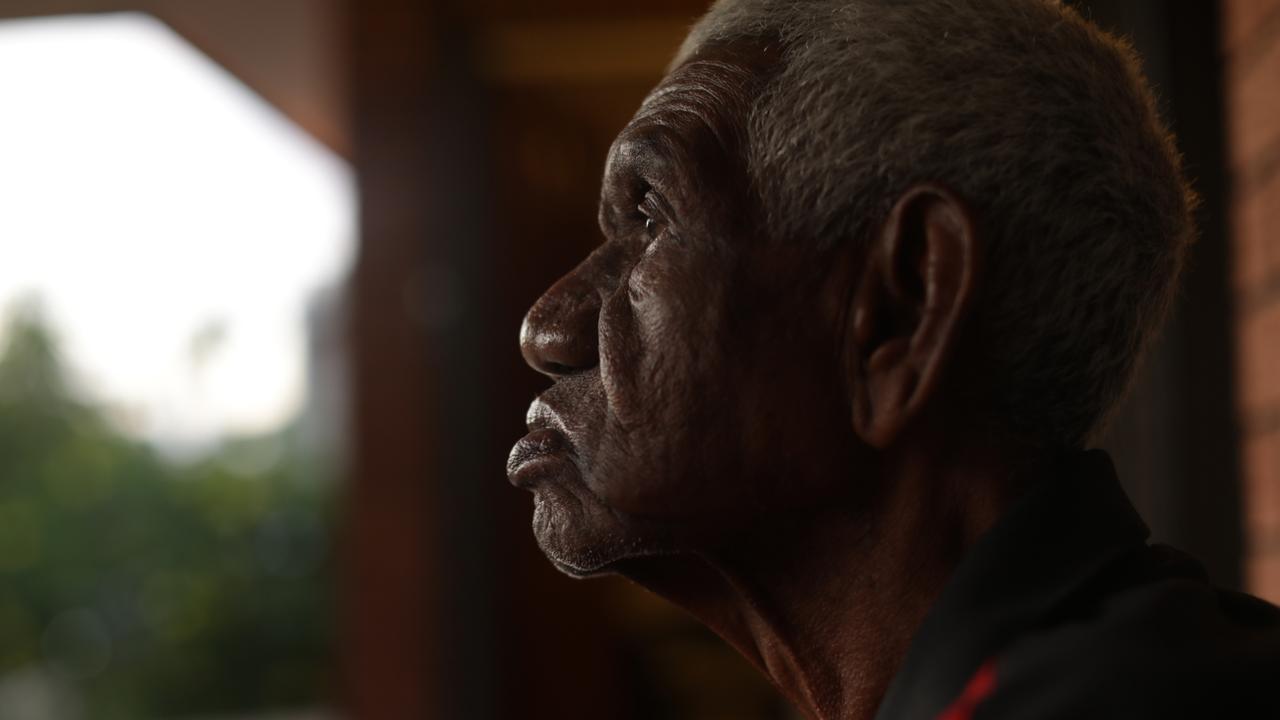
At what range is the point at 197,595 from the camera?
26.1 feet

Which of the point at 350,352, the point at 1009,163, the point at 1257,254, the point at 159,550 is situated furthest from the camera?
the point at 159,550

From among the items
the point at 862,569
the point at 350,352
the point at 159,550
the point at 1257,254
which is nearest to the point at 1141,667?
the point at 862,569

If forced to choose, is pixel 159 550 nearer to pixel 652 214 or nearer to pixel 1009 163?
pixel 652 214

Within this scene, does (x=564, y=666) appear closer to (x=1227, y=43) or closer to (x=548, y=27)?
(x=548, y=27)

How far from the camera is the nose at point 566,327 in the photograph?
2.69 feet

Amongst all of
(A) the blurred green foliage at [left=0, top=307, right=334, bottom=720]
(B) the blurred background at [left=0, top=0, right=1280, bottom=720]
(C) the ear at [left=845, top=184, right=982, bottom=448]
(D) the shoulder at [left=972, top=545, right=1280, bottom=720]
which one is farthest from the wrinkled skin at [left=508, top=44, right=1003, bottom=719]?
(A) the blurred green foliage at [left=0, top=307, right=334, bottom=720]

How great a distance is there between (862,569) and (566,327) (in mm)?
220

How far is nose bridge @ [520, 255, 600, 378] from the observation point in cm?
82

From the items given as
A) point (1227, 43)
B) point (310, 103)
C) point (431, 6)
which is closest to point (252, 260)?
point (310, 103)

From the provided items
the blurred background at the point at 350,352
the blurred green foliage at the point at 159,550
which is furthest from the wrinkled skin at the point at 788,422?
the blurred green foliage at the point at 159,550

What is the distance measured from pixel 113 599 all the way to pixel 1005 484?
8.04 m

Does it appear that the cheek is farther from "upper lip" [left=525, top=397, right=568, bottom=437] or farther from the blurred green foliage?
the blurred green foliage

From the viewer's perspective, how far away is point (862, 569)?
0.77 m

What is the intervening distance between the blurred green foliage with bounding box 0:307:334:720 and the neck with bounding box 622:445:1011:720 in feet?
24.0
